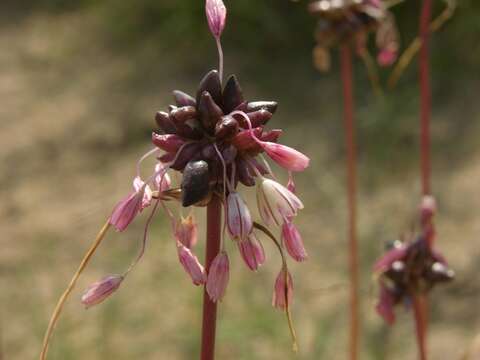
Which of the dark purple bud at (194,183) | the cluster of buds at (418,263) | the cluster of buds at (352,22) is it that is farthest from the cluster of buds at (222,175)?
the cluster of buds at (352,22)

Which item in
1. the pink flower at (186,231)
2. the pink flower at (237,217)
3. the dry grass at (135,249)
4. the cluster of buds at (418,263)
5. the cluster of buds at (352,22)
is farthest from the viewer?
the dry grass at (135,249)

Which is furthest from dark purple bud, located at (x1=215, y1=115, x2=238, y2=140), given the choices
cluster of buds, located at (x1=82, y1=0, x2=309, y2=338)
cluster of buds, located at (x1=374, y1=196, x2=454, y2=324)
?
cluster of buds, located at (x1=374, y1=196, x2=454, y2=324)

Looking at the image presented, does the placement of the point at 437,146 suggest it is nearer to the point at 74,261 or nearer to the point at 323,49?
the point at 74,261

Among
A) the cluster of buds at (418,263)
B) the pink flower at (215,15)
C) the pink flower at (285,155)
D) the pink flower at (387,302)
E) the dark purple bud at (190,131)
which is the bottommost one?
the pink flower at (387,302)

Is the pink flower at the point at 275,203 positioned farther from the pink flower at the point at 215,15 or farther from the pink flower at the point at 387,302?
the pink flower at the point at 387,302

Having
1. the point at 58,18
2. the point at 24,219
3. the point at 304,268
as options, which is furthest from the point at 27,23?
the point at 304,268

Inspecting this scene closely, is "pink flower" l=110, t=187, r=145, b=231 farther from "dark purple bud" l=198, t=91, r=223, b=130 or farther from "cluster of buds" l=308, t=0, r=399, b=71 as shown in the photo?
"cluster of buds" l=308, t=0, r=399, b=71

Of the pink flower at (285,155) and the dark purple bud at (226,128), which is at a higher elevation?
the dark purple bud at (226,128)
